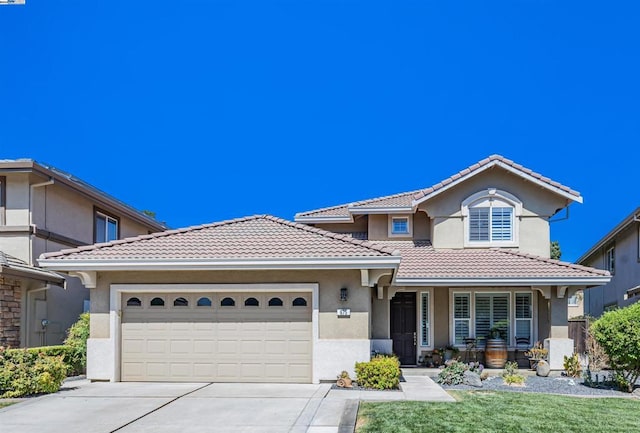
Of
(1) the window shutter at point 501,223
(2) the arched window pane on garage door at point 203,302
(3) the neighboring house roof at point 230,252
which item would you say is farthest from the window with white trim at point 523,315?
(2) the arched window pane on garage door at point 203,302

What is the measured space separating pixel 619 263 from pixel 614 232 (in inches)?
54.0

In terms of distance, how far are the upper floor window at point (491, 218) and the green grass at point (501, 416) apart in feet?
27.6

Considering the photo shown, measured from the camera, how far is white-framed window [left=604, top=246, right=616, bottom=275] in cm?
2716

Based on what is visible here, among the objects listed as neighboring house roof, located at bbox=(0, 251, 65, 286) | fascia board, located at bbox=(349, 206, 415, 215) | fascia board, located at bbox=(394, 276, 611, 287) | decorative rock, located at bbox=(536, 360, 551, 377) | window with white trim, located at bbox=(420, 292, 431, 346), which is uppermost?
fascia board, located at bbox=(349, 206, 415, 215)

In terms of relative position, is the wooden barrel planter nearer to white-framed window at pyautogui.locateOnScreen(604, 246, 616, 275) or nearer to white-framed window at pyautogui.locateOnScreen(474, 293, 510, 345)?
white-framed window at pyautogui.locateOnScreen(474, 293, 510, 345)

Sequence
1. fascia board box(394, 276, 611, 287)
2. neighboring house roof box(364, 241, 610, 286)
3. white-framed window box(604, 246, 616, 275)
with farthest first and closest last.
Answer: white-framed window box(604, 246, 616, 275), neighboring house roof box(364, 241, 610, 286), fascia board box(394, 276, 611, 287)

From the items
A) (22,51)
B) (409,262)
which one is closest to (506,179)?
(409,262)

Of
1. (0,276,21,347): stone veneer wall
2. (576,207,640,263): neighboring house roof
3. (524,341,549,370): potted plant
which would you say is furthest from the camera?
(576,207,640,263): neighboring house roof

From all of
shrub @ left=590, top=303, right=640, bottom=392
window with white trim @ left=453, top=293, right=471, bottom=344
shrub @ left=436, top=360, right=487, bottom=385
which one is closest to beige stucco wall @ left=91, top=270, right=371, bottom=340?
shrub @ left=436, top=360, right=487, bottom=385

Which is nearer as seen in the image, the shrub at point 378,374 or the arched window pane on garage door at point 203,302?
the shrub at point 378,374

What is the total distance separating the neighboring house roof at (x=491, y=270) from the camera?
17438 mm

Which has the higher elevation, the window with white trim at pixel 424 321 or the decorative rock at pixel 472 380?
the window with white trim at pixel 424 321

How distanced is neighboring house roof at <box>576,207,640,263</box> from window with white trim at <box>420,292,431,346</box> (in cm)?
825

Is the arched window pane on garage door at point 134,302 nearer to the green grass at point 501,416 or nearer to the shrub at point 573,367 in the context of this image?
the green grass at point 501,416
